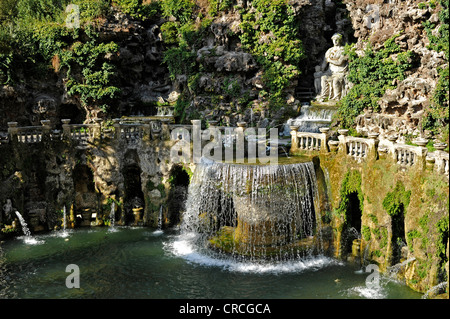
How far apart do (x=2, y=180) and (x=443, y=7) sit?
19.4 m

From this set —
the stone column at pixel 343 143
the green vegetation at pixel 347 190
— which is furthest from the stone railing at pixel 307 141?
the green vegetation at pixel 347 190

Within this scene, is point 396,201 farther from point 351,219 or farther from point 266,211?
point 266,211

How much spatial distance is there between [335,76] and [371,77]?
6.62 ft

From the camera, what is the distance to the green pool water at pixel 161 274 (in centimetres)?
1536

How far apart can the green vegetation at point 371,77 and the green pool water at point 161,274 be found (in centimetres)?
803

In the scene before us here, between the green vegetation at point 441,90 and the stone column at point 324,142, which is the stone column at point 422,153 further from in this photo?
the green vegetation at point 441,90

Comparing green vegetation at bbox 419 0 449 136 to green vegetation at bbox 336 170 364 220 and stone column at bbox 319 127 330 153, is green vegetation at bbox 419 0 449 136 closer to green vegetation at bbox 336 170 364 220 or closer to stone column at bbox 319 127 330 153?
green vegetation at bbox 336 170 364 220

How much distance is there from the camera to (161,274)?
54.9 ft

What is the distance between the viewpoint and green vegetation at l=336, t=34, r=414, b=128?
22.1 meters

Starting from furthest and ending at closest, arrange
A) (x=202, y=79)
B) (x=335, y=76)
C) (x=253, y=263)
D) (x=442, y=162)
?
(x=202, y=79)
(x=335, y=76)
(x=253, y=263)
(x=442, y=162)

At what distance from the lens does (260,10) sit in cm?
2517

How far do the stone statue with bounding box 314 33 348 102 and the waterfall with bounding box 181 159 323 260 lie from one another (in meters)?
7.36

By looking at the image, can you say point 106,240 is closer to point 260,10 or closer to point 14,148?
point 14,148

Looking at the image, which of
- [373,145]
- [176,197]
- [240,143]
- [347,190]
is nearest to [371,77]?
[373,145]
